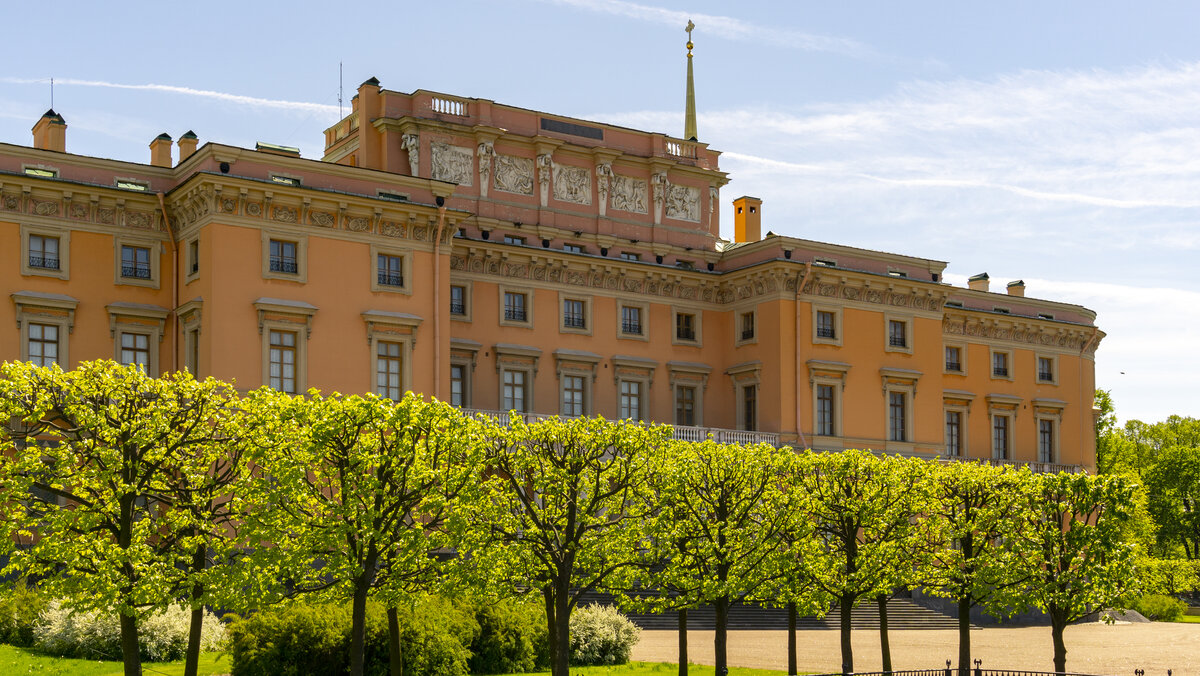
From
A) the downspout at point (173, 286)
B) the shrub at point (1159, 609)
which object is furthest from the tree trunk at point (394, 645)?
the shrub at point (1159, 609)

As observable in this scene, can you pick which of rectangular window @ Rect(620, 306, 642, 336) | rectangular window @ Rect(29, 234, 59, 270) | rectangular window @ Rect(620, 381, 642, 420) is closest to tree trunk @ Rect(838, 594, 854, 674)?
rectangular window @ Rect(620, 381, 642, 420)

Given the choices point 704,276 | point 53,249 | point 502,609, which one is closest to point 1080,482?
point 502,609

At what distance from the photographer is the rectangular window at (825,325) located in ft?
200

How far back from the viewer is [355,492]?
31.3 metres

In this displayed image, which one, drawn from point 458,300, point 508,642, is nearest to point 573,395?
point 458,300

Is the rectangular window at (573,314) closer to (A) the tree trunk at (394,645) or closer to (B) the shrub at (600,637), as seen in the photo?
(B) the shrub at (600,637)

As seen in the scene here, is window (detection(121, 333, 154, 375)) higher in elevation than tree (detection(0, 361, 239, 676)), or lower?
higher

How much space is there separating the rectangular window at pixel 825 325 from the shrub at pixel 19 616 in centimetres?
3480

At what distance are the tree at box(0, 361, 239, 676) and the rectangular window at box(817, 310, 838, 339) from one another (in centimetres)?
3356

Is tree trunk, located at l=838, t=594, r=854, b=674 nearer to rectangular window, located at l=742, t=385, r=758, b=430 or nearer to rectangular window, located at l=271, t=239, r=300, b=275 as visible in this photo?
rectangular window, located at l=742, t=385, r=758, b=430

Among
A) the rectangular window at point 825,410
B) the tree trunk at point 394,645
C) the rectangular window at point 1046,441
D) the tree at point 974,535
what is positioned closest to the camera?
the tree trunk at point 394,645

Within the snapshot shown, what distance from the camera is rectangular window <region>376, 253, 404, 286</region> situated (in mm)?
50531

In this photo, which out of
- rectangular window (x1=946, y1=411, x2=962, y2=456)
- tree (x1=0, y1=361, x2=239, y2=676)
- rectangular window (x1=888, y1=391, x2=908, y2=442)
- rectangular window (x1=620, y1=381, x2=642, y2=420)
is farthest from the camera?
rectangular window (x1=946, y1=411, x2=962, y2=456)

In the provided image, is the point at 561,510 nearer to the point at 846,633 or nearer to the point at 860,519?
the point at 846,633
